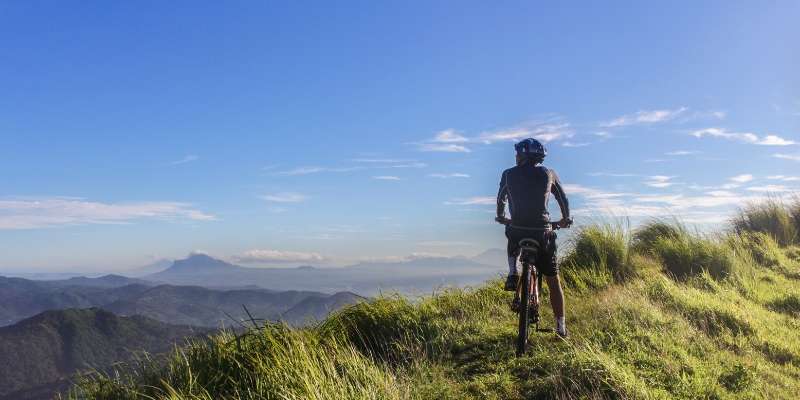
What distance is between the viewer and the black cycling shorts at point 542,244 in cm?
701

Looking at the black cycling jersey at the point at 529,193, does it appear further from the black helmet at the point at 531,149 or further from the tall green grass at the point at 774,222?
the tall green grass at the point at 774,222

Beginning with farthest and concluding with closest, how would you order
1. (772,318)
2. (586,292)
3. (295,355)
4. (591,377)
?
(586,292) → (772,318) → (295,355) → (591,377)

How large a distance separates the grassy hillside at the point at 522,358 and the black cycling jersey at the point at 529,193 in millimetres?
1693

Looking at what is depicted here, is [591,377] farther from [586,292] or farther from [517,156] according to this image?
[586,292]

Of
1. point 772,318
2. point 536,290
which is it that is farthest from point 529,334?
point 772,318

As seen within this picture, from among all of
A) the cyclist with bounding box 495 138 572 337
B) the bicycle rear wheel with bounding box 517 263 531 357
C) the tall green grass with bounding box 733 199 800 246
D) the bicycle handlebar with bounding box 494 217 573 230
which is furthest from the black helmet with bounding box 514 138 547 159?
the tall green grass with bounding box 733 199 800 246

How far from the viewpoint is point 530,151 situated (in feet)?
23.3

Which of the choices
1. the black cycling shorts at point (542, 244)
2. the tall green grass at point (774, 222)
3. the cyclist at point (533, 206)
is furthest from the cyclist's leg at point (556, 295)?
the tall green grass at point (774, 222)

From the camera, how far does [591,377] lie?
5625mm

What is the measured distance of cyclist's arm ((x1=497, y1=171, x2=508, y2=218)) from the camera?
7333 mm

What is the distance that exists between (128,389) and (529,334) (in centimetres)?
530

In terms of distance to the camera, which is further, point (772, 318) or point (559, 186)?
point (772, 318)

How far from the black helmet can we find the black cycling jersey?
0.44ft

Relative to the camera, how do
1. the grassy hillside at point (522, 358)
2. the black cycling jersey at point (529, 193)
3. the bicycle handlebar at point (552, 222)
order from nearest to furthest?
the grassy hillside at point (522, 358)
the black cycling jersey at point (529, 193)
the bicycle handlebar at point (552, 222)
